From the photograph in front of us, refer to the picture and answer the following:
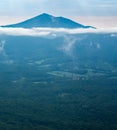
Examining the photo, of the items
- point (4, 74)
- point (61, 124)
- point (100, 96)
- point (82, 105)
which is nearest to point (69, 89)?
point (100, 96)

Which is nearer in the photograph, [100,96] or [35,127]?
[35,127]

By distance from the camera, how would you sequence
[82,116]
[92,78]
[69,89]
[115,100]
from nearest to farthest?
[82,116], [115,100], [69,89], [92,78]

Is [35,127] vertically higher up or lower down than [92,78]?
higher up

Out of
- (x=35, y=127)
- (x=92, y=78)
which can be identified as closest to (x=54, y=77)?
(x=92, y=78)

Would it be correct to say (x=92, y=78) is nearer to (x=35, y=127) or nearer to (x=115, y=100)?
(x=115, y=100)

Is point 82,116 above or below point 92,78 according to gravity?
above

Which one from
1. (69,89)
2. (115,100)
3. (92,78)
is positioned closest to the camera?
(115,100)

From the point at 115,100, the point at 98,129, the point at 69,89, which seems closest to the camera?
the point at 98,129

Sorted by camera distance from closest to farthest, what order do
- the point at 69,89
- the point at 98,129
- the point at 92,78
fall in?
the point at 98,129
the point at 69,89
the point at 92,78

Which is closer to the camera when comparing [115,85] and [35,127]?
[35,127]

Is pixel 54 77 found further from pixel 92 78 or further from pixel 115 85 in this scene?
pixel 115 85
